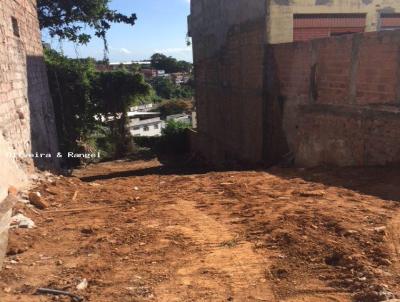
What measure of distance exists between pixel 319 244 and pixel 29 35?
862 centimetres

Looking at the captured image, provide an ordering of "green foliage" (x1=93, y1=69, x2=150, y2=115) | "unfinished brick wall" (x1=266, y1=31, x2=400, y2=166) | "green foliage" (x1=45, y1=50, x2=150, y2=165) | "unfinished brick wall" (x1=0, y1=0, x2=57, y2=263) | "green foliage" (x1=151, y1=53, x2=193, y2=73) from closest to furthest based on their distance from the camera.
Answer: "unfinished brick wall" (x1=0, y1=0, x2=57, y2=263) → "unfinished brick wall" (x1=266, y1=31, x2=400, y2=166) → "green foliage" (x1=45, y1=50, x2=150, y2=165) → "green foliage" (x1=93, y1=69, x2=150, y2=115) → "green foliage" (x1=151, y1=53, x2=193, y2=73)

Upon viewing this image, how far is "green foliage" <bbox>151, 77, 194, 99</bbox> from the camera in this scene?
56.8 m

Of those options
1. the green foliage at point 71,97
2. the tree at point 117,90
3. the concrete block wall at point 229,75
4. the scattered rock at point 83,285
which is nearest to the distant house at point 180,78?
the tree at point 117,90

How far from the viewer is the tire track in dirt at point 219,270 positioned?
3.23 meters

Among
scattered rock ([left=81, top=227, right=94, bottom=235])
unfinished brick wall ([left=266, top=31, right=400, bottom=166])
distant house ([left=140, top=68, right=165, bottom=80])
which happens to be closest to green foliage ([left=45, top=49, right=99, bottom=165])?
unfinished brick wall ([left=266, top=31, right=400, bottom=166])

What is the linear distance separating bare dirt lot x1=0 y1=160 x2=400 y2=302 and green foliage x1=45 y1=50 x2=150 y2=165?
1093 centimetres

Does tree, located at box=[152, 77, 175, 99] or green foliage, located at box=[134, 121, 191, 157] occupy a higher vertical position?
tree, located at box=[152, 77, 175, 99]

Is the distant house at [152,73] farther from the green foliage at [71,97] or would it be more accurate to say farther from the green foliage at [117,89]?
the green foliage at [71,97]

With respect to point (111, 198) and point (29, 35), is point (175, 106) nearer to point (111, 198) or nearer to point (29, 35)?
point (29, 35)

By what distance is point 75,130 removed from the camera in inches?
683

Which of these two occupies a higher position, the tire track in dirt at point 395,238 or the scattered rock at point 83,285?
the tire track in dirt at point 395,238

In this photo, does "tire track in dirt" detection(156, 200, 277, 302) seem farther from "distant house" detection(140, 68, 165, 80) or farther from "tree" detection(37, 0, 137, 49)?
"distant house" detection(140, 68, 165, 80)

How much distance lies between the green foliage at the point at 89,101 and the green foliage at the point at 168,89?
3523cm

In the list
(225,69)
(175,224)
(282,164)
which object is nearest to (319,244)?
(175,224)
